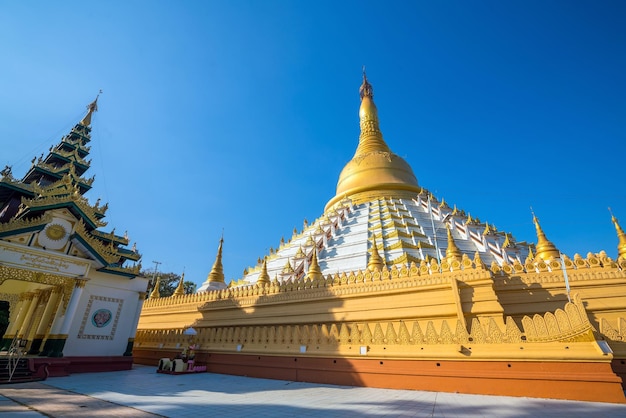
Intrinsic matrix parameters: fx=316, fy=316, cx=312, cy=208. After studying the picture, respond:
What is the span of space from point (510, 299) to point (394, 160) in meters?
19.8

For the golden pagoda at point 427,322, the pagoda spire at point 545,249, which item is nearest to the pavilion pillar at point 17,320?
the golden pagoda at point 427,322

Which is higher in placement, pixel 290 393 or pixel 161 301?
pixel 161 301

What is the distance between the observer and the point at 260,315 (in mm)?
12641

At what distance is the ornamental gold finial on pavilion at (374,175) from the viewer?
85.0 ft

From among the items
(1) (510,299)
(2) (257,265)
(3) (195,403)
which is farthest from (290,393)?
(2) (257,265)

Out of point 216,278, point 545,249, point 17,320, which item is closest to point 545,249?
point 545,249

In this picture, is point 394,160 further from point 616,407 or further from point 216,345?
point 616,407

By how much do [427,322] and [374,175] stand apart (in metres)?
18.6

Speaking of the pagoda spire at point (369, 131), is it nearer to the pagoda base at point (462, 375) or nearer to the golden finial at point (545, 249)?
the golden finial at point (545, 249)

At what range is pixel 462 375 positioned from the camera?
7.17 m

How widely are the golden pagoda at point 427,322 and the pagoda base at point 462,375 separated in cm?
2

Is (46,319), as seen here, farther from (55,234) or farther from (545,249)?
(545,249)

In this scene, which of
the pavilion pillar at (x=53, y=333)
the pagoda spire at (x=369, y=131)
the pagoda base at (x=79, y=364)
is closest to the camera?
the pagoda base at (x=79, y=364)

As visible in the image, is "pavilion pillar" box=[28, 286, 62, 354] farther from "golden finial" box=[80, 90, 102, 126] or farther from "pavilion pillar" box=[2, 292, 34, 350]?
"golden finial" box=[80, 90, 102, 126]
